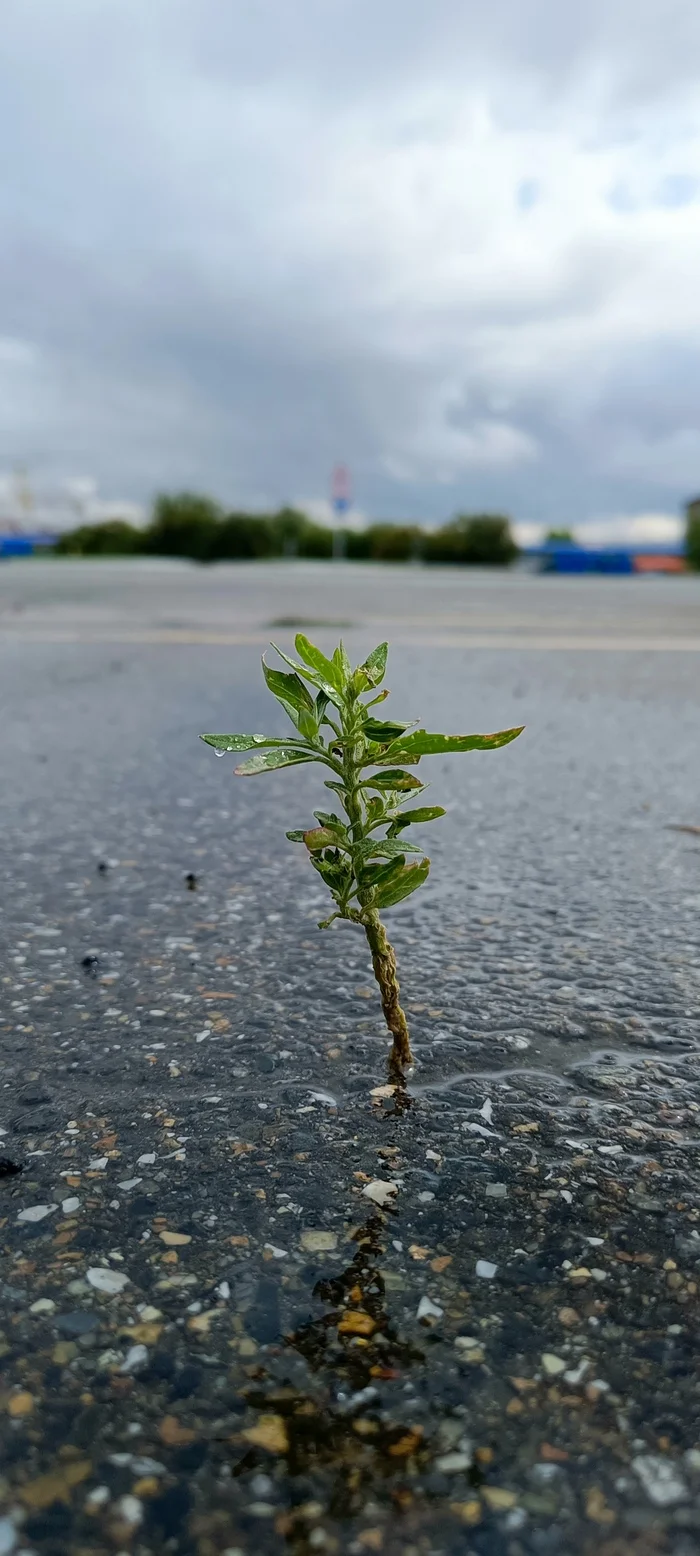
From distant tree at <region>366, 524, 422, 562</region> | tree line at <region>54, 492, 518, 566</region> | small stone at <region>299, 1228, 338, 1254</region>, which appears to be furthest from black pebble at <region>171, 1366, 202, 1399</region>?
distant tree at <region>366, 524, 422, 562</region>

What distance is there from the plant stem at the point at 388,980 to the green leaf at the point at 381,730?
0.50ft

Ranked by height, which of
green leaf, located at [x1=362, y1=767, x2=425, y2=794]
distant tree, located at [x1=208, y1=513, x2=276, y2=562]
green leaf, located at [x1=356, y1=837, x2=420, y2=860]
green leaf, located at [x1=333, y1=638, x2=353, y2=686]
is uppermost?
distant tree, located at [x1=208, y1=513, x2=276, y2=562]

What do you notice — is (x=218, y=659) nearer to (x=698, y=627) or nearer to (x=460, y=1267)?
(x=698, y=627)

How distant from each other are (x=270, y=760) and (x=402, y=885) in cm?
17

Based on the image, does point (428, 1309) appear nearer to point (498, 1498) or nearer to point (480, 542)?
point (498, 1498)

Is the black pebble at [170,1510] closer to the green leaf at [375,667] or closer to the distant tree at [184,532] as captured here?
the green leaf at [375,667]

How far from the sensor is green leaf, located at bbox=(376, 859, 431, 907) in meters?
0.91

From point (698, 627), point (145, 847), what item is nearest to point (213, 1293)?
point (145, 847)

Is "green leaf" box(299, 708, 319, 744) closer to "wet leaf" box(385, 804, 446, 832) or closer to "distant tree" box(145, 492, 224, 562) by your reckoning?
"wet leaf" box(385, 804, 446, 832)

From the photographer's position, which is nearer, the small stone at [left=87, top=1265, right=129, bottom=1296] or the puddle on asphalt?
the puddle on asphalt

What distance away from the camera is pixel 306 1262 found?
739mm

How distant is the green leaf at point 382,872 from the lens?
0.91 m

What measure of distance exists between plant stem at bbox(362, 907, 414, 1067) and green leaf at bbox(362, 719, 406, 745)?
0.15m

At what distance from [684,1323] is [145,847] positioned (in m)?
1.28
